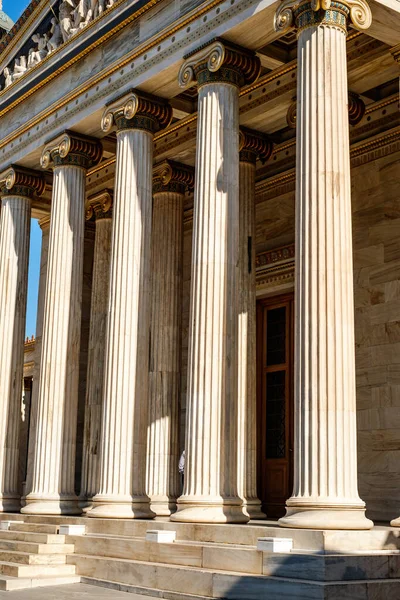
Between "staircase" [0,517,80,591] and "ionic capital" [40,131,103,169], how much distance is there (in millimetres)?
11992

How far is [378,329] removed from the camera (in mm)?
28719

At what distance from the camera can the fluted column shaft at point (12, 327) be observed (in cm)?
3297

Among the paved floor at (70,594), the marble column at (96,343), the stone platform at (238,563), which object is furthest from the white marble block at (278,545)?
the marble column at (96,343)

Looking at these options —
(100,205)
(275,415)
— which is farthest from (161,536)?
(100,205)

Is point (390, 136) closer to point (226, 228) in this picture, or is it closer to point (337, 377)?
point (226, 228)

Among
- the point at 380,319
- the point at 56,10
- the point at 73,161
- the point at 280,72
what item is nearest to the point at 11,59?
the point at 56,10

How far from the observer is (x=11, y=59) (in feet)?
117

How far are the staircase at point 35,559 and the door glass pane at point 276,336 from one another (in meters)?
10.4

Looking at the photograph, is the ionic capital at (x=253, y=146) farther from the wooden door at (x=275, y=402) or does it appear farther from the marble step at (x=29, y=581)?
the marble step at (x=29, y=581)

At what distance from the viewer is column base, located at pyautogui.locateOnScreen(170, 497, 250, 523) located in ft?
72.5

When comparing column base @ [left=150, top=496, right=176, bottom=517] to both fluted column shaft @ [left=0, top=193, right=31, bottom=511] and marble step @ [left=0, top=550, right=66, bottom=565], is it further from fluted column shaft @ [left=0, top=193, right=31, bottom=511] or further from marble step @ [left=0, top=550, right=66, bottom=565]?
fluted column shaft @ [left=0, top=193, right=31, bottom=511]

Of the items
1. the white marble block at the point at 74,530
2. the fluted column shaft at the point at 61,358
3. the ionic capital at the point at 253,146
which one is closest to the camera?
the white marble block at the point at 74,530

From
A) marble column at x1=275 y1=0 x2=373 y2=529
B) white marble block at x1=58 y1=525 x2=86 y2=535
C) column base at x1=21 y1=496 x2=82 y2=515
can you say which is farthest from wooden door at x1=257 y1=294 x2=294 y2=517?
marble column at x1=275 y1=0 x2=373 y2=529

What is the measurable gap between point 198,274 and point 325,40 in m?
6.50
